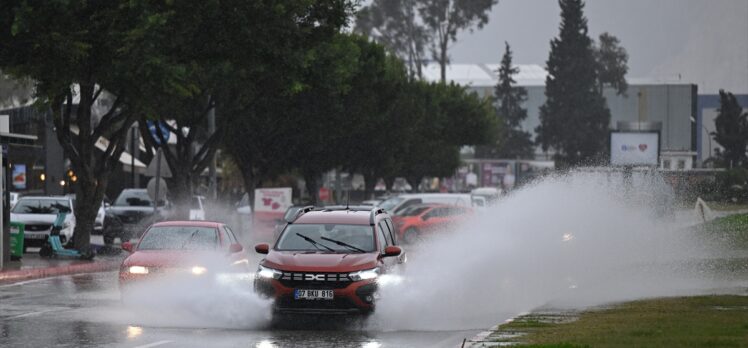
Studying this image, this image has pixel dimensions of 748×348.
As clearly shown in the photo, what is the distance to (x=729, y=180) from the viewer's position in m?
63.2

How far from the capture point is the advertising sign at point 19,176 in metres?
81.1

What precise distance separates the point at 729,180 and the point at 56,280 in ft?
129

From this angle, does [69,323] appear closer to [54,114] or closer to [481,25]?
[54,114]

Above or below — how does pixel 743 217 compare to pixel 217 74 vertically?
below

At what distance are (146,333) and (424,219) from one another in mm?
37436

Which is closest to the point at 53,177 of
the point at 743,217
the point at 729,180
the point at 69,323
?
the point at 729,180

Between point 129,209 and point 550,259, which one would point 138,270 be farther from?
point 129,209

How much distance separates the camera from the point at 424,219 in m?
55.5

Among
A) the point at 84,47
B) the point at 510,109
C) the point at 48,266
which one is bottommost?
the point at 48,266

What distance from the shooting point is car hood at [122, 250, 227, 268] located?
22.9m

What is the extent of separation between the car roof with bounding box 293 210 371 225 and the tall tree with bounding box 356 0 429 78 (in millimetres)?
95780

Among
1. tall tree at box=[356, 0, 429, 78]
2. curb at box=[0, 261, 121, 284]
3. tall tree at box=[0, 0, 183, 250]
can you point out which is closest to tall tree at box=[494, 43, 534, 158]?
tall tree at box=[356, 0, 429, 78]

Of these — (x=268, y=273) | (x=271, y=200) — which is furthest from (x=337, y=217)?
(x=271, y=200)

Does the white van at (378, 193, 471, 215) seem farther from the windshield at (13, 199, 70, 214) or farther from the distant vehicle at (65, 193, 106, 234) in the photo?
the windshield at (13, 199, 70, 214)
